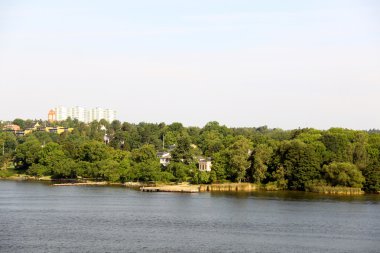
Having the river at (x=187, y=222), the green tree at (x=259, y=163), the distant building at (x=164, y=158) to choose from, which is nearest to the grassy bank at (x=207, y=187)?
the green tree at (x=259, y=163)

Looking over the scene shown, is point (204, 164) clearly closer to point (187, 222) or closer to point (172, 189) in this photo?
point (172, 189)

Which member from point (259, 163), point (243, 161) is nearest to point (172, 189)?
point (243, 161)

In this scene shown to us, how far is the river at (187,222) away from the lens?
130 ft

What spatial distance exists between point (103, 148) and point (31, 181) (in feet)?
36.4

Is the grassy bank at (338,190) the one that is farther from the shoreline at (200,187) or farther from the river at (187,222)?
the river at (187,222)

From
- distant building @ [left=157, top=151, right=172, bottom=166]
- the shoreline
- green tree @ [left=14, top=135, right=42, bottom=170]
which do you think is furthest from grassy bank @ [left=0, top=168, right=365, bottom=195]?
green tree @ [left=14, top=135, right=42, bottom=170]

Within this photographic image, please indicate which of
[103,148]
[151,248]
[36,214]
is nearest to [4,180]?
[103,148]

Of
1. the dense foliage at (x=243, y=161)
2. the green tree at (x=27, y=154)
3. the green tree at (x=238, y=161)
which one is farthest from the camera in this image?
the green tree at (x=27, y=154)

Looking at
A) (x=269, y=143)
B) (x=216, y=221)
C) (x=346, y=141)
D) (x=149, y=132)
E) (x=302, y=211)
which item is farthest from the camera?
(x=149, y=132)

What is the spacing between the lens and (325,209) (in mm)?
56719

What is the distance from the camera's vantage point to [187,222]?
163 feet

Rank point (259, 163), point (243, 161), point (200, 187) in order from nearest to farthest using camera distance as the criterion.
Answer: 1. point (259, 163)
2. point (200, 187)
3. point (243, 161)

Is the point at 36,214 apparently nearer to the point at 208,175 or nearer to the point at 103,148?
the point at 208,175

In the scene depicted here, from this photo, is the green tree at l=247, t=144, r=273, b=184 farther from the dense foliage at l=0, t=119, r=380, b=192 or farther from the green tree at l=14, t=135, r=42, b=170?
the green tree at l=14, t=135, r=42, b=170
